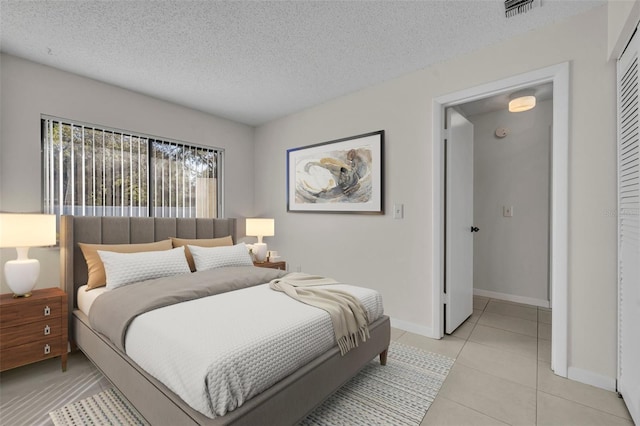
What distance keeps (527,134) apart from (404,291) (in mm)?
2577

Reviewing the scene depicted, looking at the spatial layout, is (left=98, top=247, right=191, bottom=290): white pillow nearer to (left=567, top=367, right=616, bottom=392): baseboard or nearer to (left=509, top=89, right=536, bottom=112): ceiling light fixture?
(left=567, top=367, right=616, bottom=392): baseboard

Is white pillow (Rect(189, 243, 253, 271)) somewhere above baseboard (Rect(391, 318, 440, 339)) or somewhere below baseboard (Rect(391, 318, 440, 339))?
above

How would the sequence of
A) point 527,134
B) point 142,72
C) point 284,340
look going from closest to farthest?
point 284,340, point 142,72, point 527,134

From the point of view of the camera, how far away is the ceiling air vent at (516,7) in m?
1.90

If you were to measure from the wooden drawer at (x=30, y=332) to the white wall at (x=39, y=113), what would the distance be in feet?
2.43

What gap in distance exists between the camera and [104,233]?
2.64m

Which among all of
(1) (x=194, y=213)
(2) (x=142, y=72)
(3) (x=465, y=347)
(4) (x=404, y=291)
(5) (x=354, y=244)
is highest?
(2) (x=142, y=72)

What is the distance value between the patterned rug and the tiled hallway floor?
95 mm

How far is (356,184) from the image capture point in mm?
3273

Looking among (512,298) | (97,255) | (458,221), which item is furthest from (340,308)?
(512,298)

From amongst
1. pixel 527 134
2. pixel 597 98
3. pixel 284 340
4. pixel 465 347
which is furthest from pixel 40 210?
pixel 527 134

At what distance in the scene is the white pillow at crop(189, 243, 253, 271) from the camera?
9.05ft

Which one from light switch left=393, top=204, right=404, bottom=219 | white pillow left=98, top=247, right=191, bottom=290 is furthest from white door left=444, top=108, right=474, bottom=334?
white pillow left=98, top=247, right=191, bottom=290

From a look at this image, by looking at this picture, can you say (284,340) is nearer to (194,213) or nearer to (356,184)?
(356,184)
